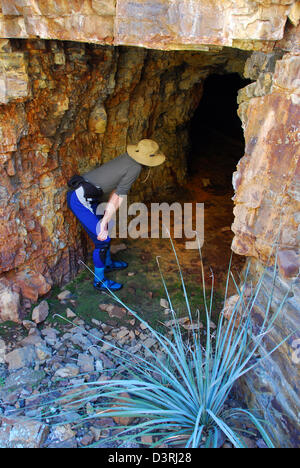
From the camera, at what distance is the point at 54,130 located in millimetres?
3203

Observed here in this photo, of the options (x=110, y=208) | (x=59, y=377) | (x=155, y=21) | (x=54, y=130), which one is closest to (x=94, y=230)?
(x=110, y=208)

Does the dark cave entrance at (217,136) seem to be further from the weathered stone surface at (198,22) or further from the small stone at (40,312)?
the weathered stone surface at (198,22)

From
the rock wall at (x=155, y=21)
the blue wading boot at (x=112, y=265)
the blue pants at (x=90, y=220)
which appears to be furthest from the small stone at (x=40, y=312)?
the rock wall at (x=155, y=21)

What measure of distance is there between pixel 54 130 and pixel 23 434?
232cm

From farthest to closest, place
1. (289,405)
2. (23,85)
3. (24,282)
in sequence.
Answer: 1. (24,282)
2. (23,85)
3. (289,405)

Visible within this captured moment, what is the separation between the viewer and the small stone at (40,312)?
3.20 meters

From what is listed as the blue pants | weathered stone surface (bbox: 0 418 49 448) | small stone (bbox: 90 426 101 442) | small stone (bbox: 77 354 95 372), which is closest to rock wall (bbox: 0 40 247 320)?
the blue pants

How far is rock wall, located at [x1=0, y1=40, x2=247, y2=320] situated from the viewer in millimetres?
2812

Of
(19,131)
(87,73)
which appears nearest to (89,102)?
(87,73)

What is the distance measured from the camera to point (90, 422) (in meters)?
2.23

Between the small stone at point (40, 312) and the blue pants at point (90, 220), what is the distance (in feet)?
2.17

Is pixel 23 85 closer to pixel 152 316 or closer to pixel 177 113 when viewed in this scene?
pixel 152 316

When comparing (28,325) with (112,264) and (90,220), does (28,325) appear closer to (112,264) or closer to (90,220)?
(90,220)

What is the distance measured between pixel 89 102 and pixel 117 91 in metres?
0.49
